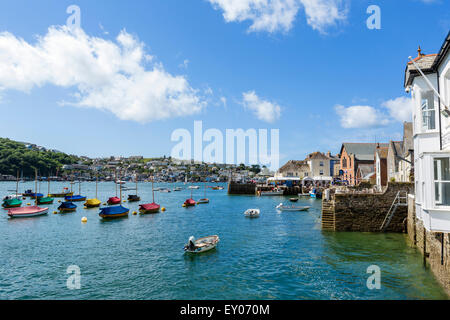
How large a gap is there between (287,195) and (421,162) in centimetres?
7993

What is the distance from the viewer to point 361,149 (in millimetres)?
76938

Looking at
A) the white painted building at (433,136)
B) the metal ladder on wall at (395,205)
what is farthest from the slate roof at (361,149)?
the white painted building at (433,136)

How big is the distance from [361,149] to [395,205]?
5252cm

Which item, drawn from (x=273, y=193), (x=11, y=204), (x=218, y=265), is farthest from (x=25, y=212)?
(x=273, y=193)

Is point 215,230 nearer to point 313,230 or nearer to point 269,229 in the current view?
point 269,229

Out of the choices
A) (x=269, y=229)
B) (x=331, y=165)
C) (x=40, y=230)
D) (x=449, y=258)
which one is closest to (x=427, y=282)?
(x=449, y=258)

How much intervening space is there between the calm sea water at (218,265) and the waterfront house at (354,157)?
45.3m

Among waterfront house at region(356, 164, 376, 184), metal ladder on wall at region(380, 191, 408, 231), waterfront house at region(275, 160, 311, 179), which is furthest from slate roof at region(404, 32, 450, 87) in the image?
waterfront house at region(275, 160, 311, 179)

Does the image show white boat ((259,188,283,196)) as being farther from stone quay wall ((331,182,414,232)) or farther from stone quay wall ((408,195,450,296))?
stone quay wall ((408,195,450,296))

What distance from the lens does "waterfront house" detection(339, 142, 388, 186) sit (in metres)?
73.2

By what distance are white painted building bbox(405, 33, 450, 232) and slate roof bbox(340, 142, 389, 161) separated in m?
64.9

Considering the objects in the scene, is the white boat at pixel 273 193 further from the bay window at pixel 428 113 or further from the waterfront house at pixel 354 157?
the bay window at pixel 428 113

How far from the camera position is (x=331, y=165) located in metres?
104
